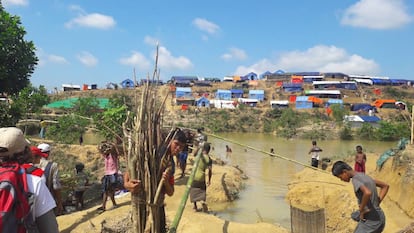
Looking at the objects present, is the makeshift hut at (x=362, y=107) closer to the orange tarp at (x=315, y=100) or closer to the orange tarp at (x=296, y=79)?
the orange tarp at (x=315, y=100)

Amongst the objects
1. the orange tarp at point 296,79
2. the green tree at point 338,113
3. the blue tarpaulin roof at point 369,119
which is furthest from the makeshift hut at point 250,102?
the blue tarpaulin roof at point 369,119

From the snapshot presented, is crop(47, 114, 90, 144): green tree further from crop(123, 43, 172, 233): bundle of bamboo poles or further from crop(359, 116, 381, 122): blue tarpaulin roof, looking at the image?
crop(359, 116, 381, 122): blue tarpaulin roof

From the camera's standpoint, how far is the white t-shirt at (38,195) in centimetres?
199

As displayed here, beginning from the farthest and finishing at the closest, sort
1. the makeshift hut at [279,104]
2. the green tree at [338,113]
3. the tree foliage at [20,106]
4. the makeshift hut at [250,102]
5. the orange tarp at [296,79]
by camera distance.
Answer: the orange tarp at [296,79]
the makeshift hut at [250,102]
the makeshift hut at [279,104]
the green tree at [338,113]
the tree foliage at [20,106]

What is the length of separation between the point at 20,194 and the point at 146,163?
1.94 m

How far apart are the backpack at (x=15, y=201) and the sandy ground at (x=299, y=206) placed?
362cm

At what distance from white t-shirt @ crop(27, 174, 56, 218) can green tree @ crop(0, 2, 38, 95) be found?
6835 mm

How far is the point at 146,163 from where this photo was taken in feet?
12.6

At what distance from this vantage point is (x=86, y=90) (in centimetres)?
6062

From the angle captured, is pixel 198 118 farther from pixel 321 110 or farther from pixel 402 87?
pixel 402 87

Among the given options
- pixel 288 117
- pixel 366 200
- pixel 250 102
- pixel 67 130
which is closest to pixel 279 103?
pixel 250 102

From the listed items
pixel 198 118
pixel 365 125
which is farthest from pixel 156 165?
pixel 198 118

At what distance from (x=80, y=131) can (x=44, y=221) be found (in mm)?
17386

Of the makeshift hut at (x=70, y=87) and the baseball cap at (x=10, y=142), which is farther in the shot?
the makeshift hut at (x=70, y=87)
